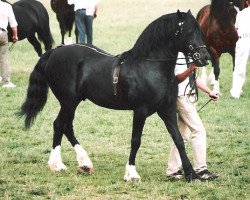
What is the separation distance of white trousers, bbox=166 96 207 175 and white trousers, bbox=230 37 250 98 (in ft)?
19.0

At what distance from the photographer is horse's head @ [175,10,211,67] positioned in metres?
7.39

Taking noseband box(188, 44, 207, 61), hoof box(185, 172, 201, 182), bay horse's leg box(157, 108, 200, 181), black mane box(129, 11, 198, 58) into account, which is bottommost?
hoof box(185, 172, 201, 182)

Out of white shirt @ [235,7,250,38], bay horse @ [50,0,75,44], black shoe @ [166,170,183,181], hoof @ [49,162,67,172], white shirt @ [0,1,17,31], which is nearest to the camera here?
black shoe @ [166,170,183,181]

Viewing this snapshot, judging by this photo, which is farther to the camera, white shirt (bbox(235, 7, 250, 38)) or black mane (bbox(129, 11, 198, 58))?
white shirt (bbox(235, 7, 250, 38))

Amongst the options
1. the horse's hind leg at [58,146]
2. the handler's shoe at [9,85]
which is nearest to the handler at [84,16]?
the handler's shoe at [9,85]

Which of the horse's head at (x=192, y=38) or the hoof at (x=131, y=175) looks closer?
the horse's head at (x=192, y=38)

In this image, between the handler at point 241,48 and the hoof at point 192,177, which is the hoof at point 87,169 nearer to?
the hoof at point 192,177

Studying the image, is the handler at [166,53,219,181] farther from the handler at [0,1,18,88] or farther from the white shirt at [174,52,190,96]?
the handler at [0,1,18,88]

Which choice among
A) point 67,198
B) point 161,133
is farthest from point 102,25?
point 67,198

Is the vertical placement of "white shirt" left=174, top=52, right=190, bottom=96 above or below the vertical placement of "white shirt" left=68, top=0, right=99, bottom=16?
below

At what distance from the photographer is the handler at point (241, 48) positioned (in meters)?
13.4

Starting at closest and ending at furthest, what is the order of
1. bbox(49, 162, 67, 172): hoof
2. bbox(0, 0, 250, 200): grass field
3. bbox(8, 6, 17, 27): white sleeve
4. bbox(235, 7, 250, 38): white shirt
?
bbox(0, 0, 250, 200): grass field → bbox(49, 162, 67, 172): hoof → bbox(235, 7, 250, 38): white shirt → bbox(8, 6, 17, 27): white sleeve

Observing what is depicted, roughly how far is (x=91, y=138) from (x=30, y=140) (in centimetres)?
93

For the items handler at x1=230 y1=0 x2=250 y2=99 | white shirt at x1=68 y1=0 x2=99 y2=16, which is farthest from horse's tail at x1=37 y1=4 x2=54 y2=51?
handler at x1=230 y1=0 x2=250 y2=99
